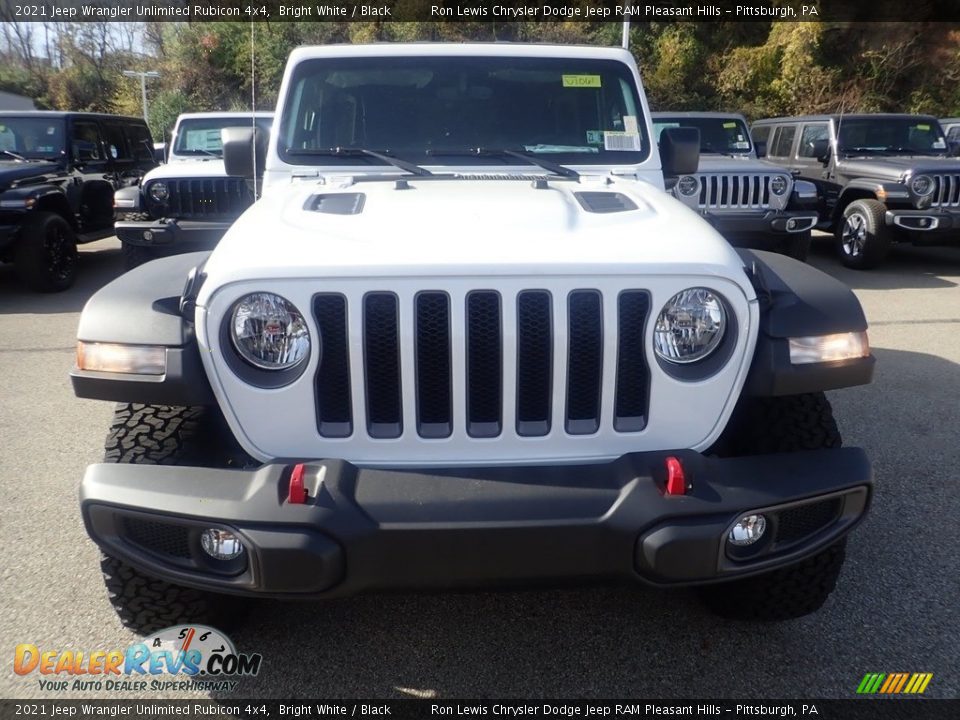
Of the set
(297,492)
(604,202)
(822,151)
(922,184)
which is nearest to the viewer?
(297,492)

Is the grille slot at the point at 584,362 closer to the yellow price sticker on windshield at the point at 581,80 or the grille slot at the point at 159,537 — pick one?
the grille slot at the point at 159,537

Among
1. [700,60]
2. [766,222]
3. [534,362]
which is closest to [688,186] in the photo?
[766,222]

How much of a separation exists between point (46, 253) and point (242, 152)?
512cm

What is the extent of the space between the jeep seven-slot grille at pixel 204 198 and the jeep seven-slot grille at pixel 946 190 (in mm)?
7005

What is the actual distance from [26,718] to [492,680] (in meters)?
1.28

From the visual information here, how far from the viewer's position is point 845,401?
4.59 meters

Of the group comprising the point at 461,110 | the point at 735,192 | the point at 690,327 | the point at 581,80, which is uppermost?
the point at 581,80

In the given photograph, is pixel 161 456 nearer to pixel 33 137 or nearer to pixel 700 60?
pixel 33 137

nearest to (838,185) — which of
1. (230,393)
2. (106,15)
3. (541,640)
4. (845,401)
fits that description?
(845,401)

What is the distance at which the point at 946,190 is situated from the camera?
841cm

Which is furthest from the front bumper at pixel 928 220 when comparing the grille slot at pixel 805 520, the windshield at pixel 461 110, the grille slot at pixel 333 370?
the grille slot at pixel 333 370

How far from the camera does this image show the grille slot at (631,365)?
1.98 metres

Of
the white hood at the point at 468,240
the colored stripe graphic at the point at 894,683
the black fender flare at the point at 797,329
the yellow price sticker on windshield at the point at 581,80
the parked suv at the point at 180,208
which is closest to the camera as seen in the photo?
the white hood at the point at 468,240

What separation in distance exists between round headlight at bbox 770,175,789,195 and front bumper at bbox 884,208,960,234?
1.34m
